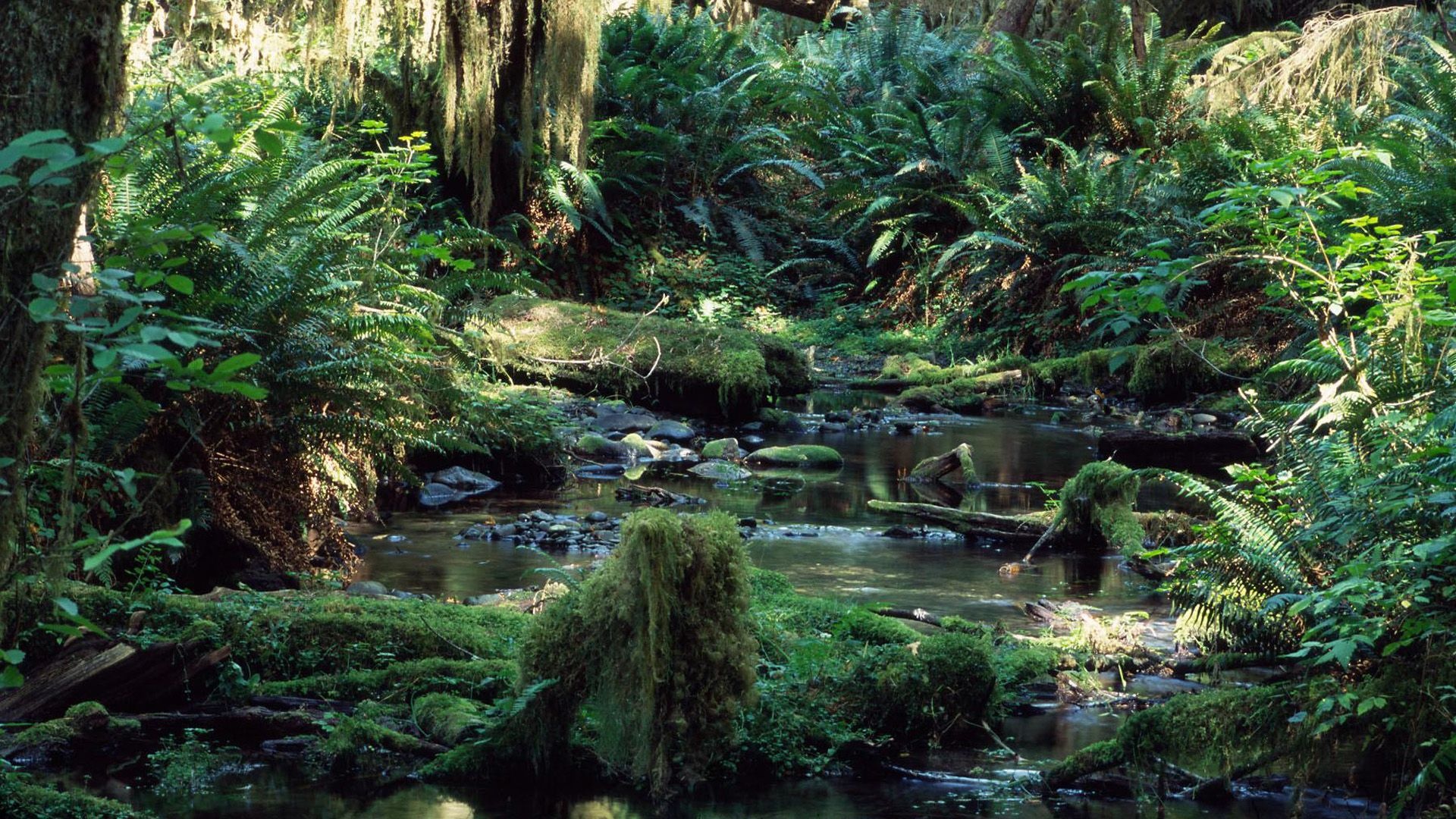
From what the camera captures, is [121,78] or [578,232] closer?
[121,78]

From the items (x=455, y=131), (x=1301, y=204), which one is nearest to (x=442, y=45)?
(x=455, y=131)

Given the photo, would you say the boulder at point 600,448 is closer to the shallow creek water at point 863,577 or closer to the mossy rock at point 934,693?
the shallow creek water at point 863,577

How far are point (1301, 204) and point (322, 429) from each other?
3989 millimetres

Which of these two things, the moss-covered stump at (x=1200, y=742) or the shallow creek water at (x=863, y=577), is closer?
the shallow creek water at (x=863, y=577)

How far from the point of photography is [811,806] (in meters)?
3.23

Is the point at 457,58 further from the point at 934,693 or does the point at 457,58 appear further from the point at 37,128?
the point at 37,128

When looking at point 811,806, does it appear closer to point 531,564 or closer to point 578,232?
point 531,564

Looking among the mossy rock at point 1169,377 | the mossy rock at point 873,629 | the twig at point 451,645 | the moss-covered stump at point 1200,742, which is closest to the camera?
the moss-covered stump at point 1200,742

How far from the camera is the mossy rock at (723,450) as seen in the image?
29.8 ft

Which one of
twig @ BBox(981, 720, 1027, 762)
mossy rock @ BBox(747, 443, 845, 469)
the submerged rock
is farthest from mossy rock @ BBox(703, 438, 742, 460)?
twig @ BBox(981, 720, 1027, 762)

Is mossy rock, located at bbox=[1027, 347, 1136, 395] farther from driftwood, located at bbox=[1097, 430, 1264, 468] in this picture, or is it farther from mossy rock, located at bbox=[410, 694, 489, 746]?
mossy rock, located at bbox=[410, 694, 489, 746]

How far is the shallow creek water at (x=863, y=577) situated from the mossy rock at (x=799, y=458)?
234 millimetres

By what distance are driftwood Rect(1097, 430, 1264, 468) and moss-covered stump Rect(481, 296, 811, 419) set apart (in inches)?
125

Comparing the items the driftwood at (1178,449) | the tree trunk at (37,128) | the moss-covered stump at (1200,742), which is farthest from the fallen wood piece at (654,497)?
the tree trunk at (37,128)
